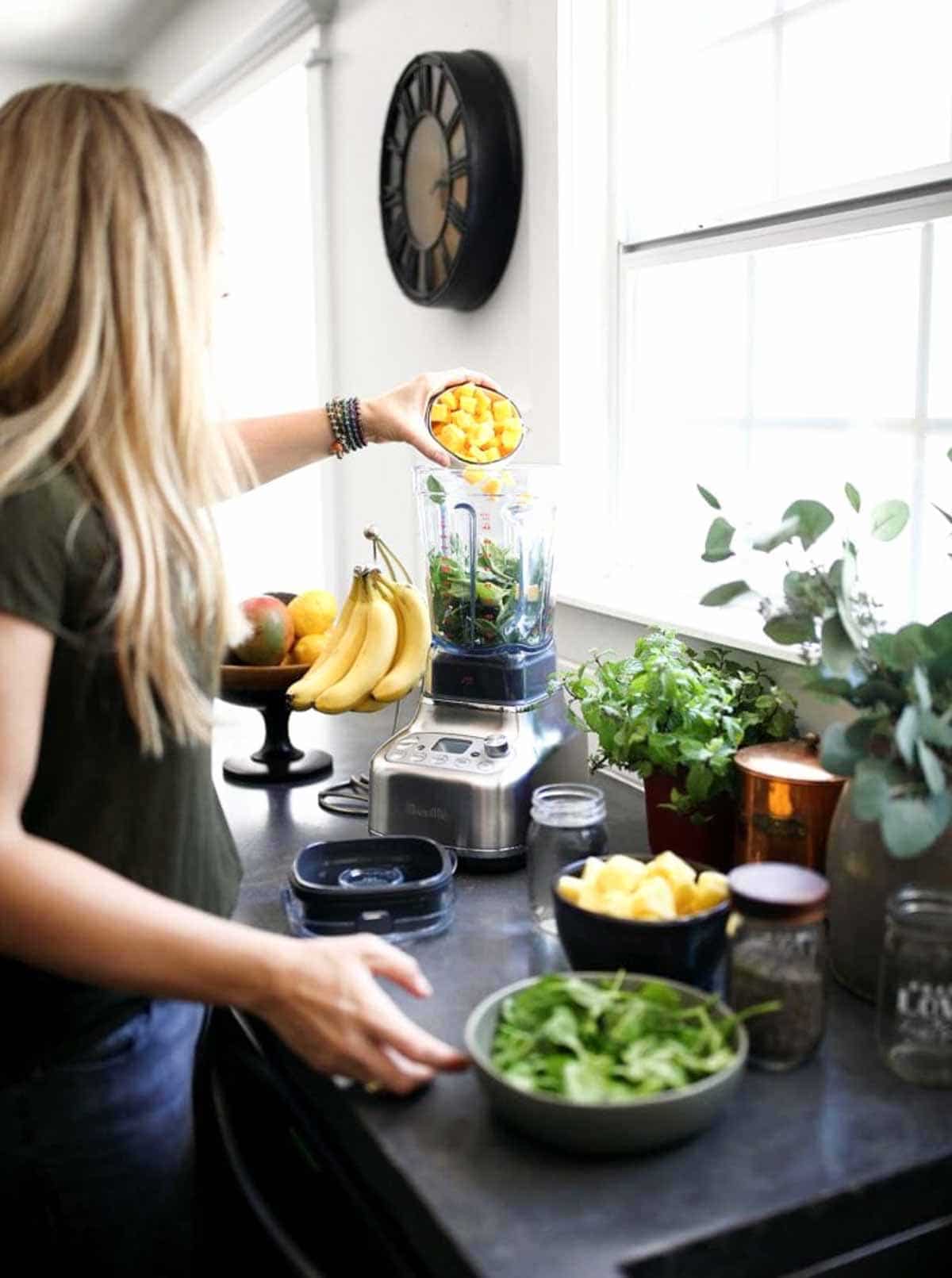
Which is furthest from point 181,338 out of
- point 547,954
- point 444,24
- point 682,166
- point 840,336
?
point 444,24

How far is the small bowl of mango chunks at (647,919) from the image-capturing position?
112 cm

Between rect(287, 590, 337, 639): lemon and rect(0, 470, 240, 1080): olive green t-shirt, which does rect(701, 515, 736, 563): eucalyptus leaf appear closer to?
rect(0, 470, 240, 1080): olive green t-shirt

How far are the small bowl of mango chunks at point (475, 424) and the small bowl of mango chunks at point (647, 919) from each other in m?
0.71

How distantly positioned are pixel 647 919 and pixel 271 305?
3.59m

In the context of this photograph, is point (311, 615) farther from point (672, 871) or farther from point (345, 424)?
point (672, 871)

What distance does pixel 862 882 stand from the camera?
46.2 inches

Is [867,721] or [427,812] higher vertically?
[867,721]

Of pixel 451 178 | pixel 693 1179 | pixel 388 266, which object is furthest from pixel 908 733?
pixel 388 266

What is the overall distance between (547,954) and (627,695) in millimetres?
337

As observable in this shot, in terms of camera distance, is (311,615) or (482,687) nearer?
(482,687)

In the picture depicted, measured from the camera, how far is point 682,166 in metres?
2.07

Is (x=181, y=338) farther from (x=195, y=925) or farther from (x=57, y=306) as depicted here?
(x=195, y=925)

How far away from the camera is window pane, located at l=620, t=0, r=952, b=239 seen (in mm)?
1630

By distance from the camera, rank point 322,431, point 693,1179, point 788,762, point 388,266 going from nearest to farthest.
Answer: point 693,1179
point 788,762
point 322,431
point 388,266
